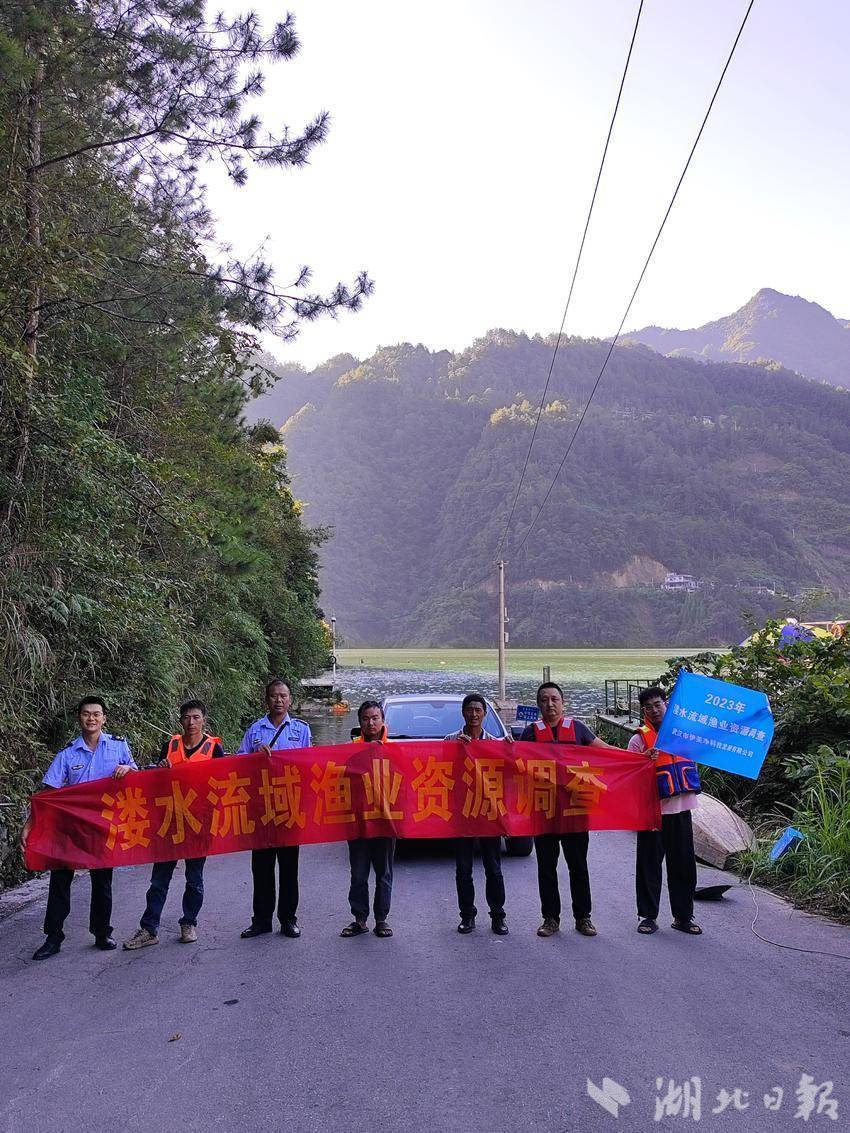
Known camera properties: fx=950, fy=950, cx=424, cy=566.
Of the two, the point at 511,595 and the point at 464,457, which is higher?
the point at 464,457

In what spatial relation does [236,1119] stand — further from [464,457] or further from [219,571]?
[464,457]

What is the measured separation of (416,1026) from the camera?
15.6 ft

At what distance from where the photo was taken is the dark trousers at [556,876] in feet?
21.5

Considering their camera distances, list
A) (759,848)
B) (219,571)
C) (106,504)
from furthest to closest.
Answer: (219,571) → (106,504) → (759,848)

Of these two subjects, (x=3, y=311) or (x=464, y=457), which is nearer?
(x=3, y=311)

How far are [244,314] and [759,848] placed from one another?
314 inches

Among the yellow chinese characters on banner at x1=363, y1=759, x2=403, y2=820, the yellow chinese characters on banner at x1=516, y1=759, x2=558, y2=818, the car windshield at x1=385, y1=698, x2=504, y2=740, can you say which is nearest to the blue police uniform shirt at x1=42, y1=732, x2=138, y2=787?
the yellow chinese characters on banner at x1=363, y1=759, x2=403, y2=820

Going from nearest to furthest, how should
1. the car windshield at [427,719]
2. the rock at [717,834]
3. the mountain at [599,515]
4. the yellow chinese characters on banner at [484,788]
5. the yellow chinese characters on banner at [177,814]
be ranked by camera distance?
the yellow chinese characters on banner at [177,814] → the yellow chinese characters on banner at [484,788] → the rock at [717,834] → the car windshield at [427,719] → the mountain at [599,515]

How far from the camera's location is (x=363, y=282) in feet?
35.5

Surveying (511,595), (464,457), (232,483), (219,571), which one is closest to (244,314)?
(219,571)

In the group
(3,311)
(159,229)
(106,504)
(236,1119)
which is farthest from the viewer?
(159,229)

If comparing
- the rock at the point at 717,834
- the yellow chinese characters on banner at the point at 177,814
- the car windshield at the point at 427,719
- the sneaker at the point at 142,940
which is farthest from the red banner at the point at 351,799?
the car windshield at the point at 427,719

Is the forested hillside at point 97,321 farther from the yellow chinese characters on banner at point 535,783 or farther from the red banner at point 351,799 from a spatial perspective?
the yellow chinese characters on banner at point 535,783

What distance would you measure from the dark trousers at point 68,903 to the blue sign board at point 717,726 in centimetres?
414
